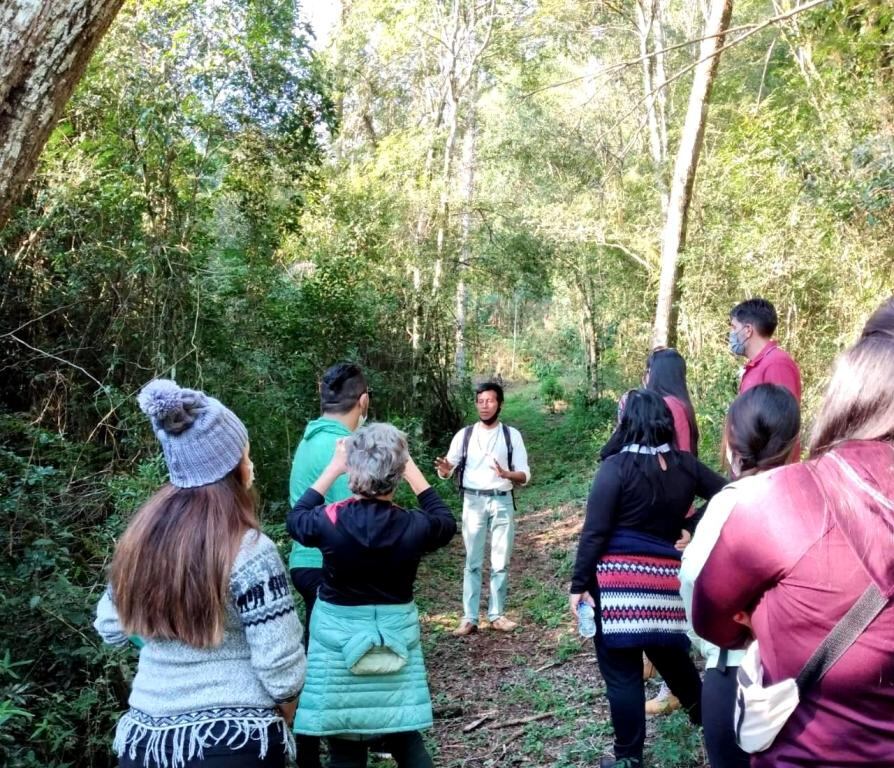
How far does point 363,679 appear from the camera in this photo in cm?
310

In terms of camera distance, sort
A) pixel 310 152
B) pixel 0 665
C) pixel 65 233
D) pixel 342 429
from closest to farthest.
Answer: pixel 0 665, pixel 342 429, pixel 65 233, pixel 310 152

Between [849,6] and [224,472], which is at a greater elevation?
[849,6]

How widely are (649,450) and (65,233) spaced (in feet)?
17.4

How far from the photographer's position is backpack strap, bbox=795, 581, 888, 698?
5.44ft

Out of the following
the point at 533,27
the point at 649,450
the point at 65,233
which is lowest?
the point at 649,450

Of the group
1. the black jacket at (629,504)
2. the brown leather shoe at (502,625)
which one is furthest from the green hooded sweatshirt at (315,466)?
the brown leather shoe at (502,625)

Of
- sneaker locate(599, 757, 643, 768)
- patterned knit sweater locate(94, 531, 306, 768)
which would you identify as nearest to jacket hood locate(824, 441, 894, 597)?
patterned knit sweater locate(94, 531, 306, 768)

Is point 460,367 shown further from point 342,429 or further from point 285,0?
point 342,429

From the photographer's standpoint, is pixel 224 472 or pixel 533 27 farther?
pixel 533 27

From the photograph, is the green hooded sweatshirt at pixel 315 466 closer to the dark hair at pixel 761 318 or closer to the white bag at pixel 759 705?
the white bag at pixel 759 705

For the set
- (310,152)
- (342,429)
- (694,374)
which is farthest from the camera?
(694,374)

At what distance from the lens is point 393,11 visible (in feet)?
50.8

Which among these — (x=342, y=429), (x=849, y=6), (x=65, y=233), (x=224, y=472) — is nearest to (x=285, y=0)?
(x=65, y=233)

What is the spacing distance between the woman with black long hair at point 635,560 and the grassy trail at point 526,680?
63 cm
